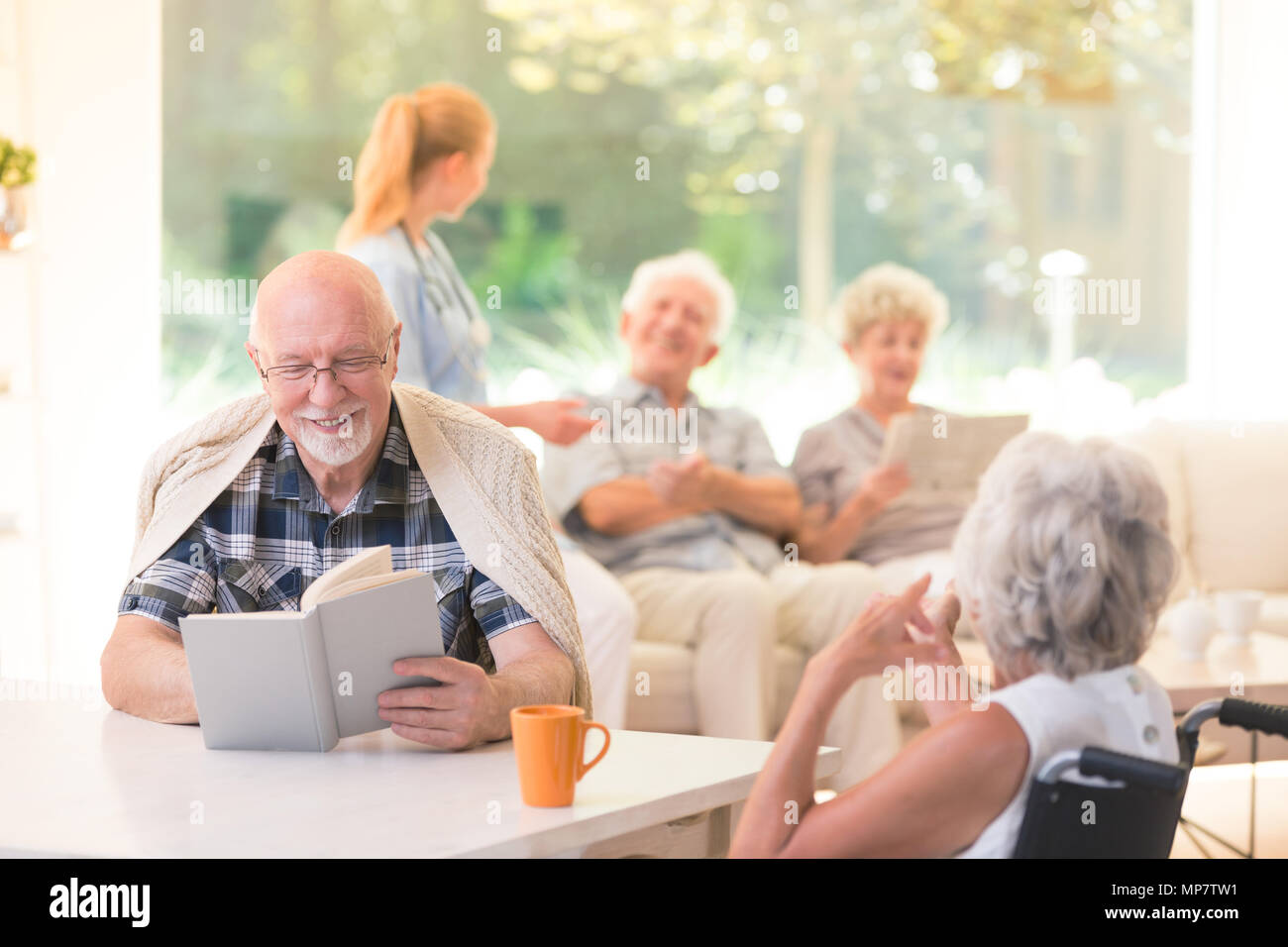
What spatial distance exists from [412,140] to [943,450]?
1576mm

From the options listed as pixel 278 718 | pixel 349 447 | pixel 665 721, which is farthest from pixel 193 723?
pixel 665 721

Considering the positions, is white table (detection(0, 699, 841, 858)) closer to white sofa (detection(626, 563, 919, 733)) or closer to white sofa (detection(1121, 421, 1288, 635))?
white sofa (detection(626, 563, 919, 733))

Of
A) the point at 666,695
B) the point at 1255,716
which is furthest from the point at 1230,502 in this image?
the point at 1255,716

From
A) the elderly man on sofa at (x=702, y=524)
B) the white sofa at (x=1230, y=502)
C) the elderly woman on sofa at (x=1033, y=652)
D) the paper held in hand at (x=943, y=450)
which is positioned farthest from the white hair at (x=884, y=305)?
the elderly woman on sofa at (x=1033, y=652)

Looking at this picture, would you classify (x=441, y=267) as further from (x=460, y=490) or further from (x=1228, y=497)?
(x=1228, y=497)

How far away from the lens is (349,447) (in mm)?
1694

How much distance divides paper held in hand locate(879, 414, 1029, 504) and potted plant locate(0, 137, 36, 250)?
90.1 inches

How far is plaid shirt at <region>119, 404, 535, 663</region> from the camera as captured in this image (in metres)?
1.69

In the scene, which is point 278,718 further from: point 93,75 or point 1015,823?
point 93,75

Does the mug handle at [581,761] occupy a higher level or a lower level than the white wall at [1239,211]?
Result: lower

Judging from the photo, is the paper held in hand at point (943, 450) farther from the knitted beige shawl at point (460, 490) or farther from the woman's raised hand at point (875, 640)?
the woman's raised hand at point (875, 640)

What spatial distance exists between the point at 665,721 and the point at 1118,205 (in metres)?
2.64

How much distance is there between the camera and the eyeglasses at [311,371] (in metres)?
1.68

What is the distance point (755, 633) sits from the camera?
3.25 m
